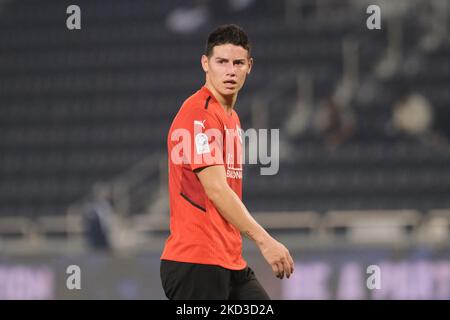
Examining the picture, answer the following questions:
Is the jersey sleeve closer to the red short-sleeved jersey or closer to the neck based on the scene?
the red short-sleeved jersey

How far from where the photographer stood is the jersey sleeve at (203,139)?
414 centimetres

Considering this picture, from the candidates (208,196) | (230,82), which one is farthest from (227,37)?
(208,196)

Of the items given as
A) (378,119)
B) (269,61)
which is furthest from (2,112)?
(378,119)

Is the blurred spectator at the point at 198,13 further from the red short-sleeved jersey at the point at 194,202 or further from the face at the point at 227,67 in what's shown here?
the red short-sleeved jersey at the point at 194,202

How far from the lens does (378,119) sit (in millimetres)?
14414

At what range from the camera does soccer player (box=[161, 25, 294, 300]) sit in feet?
13.6

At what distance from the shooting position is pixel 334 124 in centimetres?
1380

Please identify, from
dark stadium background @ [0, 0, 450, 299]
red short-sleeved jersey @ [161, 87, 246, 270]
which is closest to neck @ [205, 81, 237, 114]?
red short-sleeved jersey @ [161, 87, 246, 270]

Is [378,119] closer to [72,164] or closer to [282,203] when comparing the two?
[282,203]

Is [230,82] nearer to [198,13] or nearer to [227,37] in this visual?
[227,37]

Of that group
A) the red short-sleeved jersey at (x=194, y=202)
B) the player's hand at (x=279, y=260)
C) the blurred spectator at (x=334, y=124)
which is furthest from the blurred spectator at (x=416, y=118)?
the player's hand at (x=279, y=260)

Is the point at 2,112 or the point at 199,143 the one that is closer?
the point at 199,143

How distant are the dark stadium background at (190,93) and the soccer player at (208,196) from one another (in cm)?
665

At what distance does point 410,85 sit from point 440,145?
4.14ft
